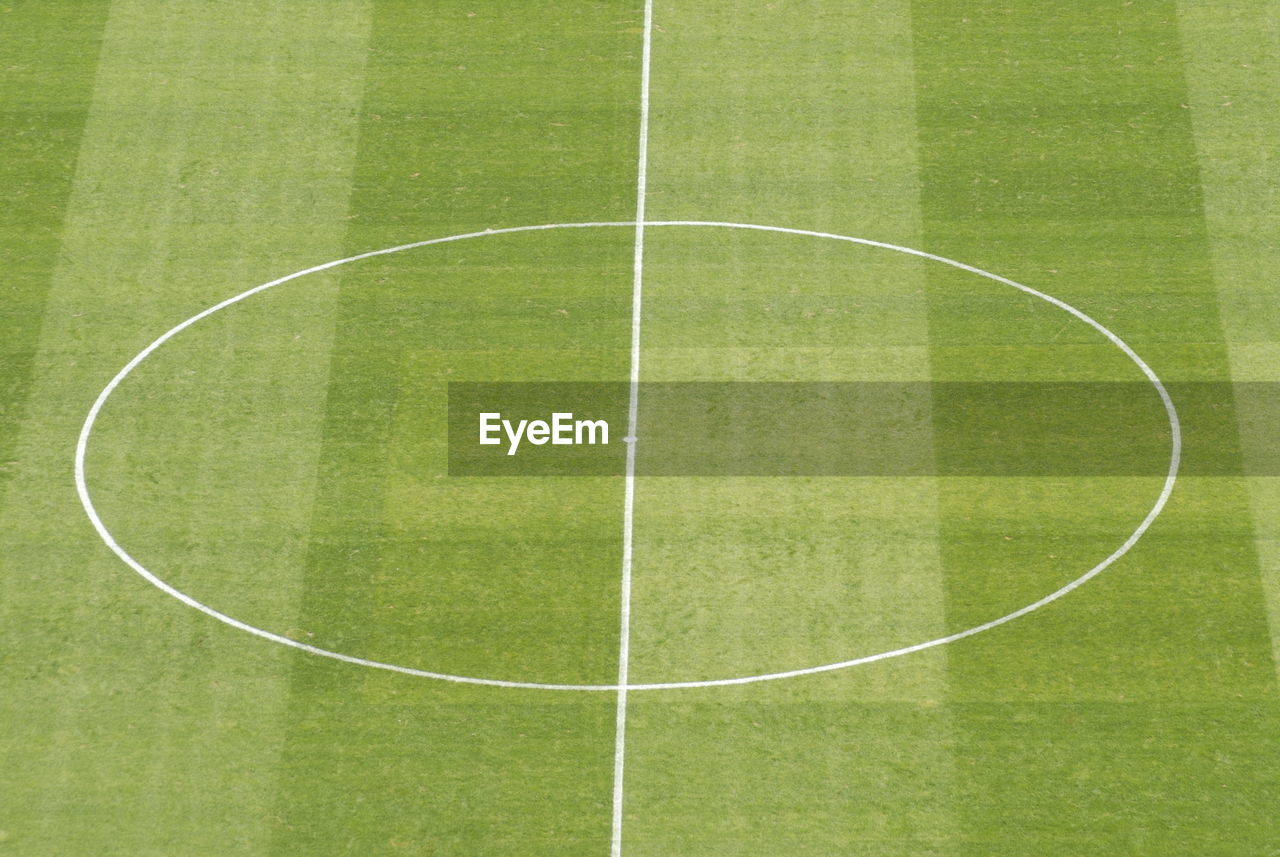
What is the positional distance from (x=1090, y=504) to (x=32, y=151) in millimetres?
12861

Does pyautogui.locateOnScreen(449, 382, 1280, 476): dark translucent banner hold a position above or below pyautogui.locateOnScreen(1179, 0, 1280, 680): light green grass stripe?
below

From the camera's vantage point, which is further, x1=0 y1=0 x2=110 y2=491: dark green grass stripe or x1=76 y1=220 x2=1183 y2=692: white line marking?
x1=0 y1=0 x2=110 y2=491: dark green grass stripe

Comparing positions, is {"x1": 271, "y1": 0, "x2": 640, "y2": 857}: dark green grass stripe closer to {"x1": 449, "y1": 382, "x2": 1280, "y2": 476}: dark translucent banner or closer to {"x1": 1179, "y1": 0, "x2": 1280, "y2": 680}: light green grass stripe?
{"x1": 449, "y1": 382, "x2": 1280, "y2": 476}: dark translucent banner

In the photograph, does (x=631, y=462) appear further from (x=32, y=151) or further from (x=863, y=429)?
(x=32, y=151)

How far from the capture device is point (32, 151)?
72.0 ft

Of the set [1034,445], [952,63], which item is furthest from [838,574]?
[952,63]

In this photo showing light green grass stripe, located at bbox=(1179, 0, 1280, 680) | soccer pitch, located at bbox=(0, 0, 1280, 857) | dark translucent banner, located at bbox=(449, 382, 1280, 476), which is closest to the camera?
soccer pitch, located at bbox=(0, 0, 1280, 857)

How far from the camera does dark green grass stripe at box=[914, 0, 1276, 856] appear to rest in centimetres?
1664

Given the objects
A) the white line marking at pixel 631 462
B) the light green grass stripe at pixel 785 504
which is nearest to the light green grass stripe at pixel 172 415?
the white line marking at pixel 631 462

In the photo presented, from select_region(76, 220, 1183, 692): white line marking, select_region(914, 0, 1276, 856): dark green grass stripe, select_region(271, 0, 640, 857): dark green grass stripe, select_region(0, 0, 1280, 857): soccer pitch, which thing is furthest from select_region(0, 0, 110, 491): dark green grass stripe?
select_region(914, 0, 1276, 856): dark green grass stripe

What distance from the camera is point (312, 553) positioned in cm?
1839

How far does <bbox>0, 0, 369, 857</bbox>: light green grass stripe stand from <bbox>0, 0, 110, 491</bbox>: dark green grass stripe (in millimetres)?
200

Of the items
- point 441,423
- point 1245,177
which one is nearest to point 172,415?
point 441,423

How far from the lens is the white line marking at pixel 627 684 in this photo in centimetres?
1748
